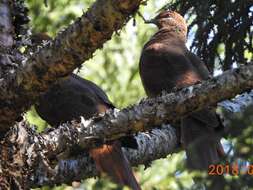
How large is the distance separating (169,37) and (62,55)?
4440 millimetres

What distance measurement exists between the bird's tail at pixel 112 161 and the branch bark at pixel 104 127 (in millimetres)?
886

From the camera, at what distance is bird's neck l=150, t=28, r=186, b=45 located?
290 inches

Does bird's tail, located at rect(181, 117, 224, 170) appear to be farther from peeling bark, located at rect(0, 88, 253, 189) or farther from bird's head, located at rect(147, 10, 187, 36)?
bird's head, located at rect(147, 10, 187, 36)

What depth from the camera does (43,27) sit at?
8945mm

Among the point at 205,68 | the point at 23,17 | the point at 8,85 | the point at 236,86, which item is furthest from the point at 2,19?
the point at 205,68

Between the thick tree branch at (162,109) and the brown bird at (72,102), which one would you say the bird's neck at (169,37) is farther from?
the thick tree branch at (162,109)

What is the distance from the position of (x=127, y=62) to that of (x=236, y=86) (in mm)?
6120

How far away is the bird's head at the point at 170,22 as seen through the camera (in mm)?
7488

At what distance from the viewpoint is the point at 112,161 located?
15.7ft

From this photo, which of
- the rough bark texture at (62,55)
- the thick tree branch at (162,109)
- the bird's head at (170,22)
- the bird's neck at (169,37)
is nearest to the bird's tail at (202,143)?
the thick tree branch at (162,109)

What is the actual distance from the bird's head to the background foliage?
0.37 metres

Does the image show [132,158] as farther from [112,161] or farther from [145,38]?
[145,38]

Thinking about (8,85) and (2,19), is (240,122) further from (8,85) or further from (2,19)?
(2,19)
